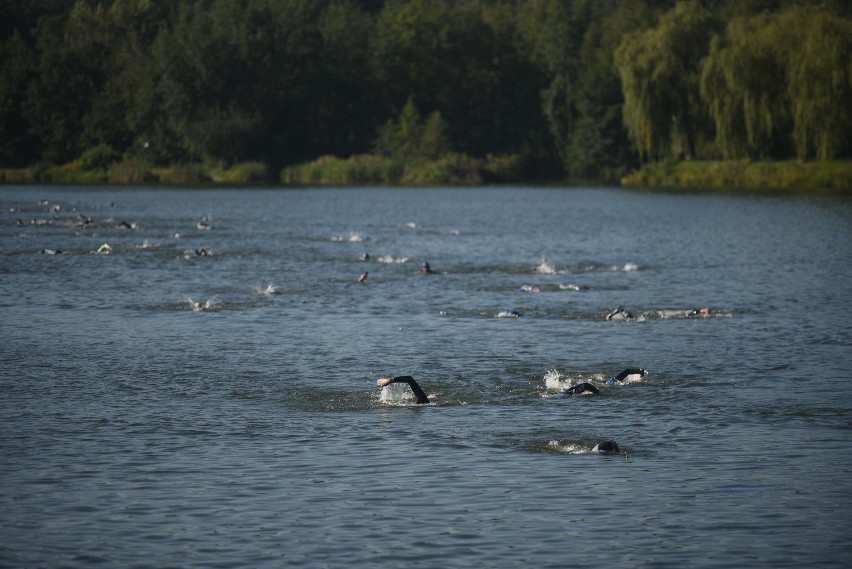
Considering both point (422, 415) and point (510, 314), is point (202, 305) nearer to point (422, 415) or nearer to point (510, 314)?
point (510, 314)

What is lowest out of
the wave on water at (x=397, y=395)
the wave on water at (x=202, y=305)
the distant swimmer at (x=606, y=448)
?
the distant swimmer at (x=606, y=448)

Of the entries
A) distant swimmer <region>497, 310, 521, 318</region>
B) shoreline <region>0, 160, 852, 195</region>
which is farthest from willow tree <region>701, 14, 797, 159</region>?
distant swimmer <region>497, 310, 521, 318</region>

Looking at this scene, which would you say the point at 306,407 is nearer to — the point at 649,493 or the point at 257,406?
the point at 257,406

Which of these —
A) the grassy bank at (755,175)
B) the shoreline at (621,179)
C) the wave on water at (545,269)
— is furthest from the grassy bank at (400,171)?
the wave on water at (545,269)

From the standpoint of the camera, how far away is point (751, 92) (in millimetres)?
97062

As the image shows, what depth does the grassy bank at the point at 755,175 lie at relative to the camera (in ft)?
313

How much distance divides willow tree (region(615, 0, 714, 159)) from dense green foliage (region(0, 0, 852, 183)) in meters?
25.1

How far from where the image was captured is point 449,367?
27.6m

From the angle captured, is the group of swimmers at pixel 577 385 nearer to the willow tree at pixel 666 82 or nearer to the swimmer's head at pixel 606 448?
the swimmer's head at pixel 606 448

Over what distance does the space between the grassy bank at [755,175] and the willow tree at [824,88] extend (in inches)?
77.3

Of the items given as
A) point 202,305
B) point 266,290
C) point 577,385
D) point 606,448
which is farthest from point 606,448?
point 266,290

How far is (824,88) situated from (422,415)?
75.6 m

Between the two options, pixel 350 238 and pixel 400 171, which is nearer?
pixel 350 238

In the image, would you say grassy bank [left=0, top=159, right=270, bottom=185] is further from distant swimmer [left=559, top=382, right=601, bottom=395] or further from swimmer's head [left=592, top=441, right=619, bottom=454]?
swimmer's head [left=592, top=441, right=619, bottom=454]
